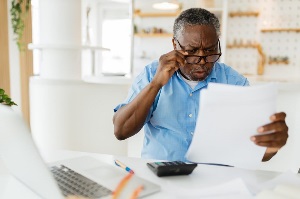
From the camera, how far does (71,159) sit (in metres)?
1.02

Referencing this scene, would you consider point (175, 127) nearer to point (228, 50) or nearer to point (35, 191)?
point (35, 191)

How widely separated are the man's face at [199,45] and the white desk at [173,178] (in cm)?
45

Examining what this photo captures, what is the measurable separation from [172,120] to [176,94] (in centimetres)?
11

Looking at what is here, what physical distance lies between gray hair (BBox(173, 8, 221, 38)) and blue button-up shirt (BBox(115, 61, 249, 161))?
0.19 meters

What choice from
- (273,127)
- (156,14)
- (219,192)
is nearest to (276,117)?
(273,127)

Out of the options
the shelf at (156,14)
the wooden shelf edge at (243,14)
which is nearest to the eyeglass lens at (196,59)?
the wooden shelf edge at (243,14)

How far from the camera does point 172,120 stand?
1352mm

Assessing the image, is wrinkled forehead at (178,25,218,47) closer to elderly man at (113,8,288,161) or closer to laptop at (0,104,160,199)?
elderly man at (113,8,288,161)

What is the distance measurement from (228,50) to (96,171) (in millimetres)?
4505

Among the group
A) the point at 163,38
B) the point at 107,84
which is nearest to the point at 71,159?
the point at 107,84

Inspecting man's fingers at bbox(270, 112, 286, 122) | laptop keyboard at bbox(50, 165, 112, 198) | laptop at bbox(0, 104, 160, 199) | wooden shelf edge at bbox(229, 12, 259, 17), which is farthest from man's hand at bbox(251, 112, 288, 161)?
wooden shelf edge at bbox(229, 12, 259, 17)

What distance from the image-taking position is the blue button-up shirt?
133 centimetres

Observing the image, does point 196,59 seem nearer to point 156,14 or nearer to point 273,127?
point 273,127

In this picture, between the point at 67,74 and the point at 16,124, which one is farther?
the point at 67,74
